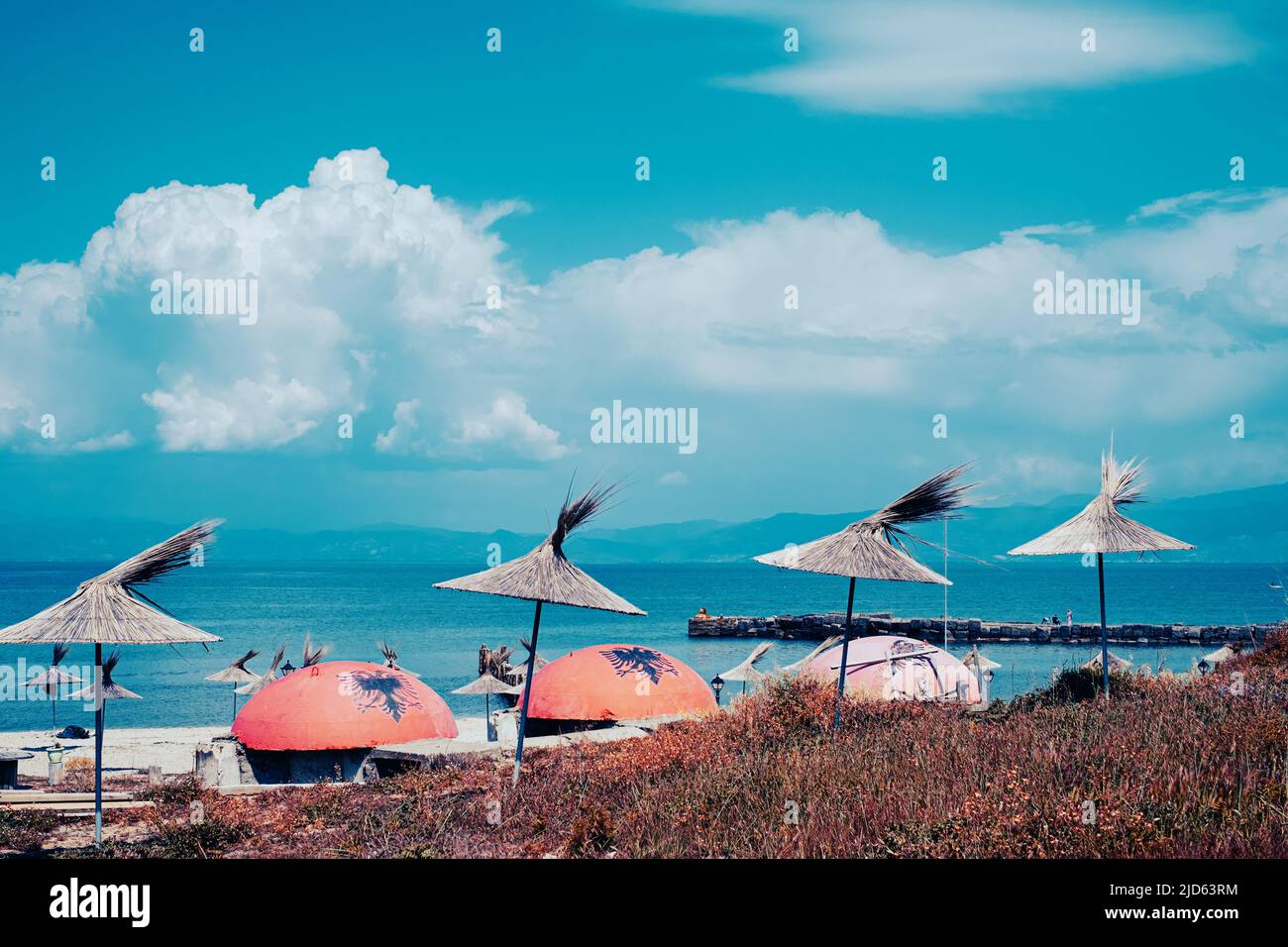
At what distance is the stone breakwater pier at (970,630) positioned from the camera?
73.2 m

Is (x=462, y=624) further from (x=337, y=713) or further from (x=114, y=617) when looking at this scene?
(x=114, y=617)

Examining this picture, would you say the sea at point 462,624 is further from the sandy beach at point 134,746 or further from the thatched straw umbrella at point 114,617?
the thatched straw umbrella at point 114,617

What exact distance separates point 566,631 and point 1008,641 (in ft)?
142

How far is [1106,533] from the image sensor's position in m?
16.5

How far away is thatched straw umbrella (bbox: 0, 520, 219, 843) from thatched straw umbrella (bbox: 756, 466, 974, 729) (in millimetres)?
7389

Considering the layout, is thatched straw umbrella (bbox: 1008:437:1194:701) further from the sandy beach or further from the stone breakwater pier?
the stone breakwater pier

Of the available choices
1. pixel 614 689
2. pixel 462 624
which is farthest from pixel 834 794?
pixel 462 624

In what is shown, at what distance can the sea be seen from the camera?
49.5 m

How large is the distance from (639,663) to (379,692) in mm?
4510

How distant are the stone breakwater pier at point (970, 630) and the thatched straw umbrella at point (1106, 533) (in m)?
49.1

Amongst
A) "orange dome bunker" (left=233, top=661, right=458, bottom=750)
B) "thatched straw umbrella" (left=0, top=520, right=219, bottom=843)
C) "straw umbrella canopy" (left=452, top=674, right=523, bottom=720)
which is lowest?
"straw umbrella canopy" (left=452, top=674, right=523, bottom=720)

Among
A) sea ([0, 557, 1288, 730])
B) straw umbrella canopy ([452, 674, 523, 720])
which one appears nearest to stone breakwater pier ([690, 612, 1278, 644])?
sea ([0, 557, 1288, 730])
